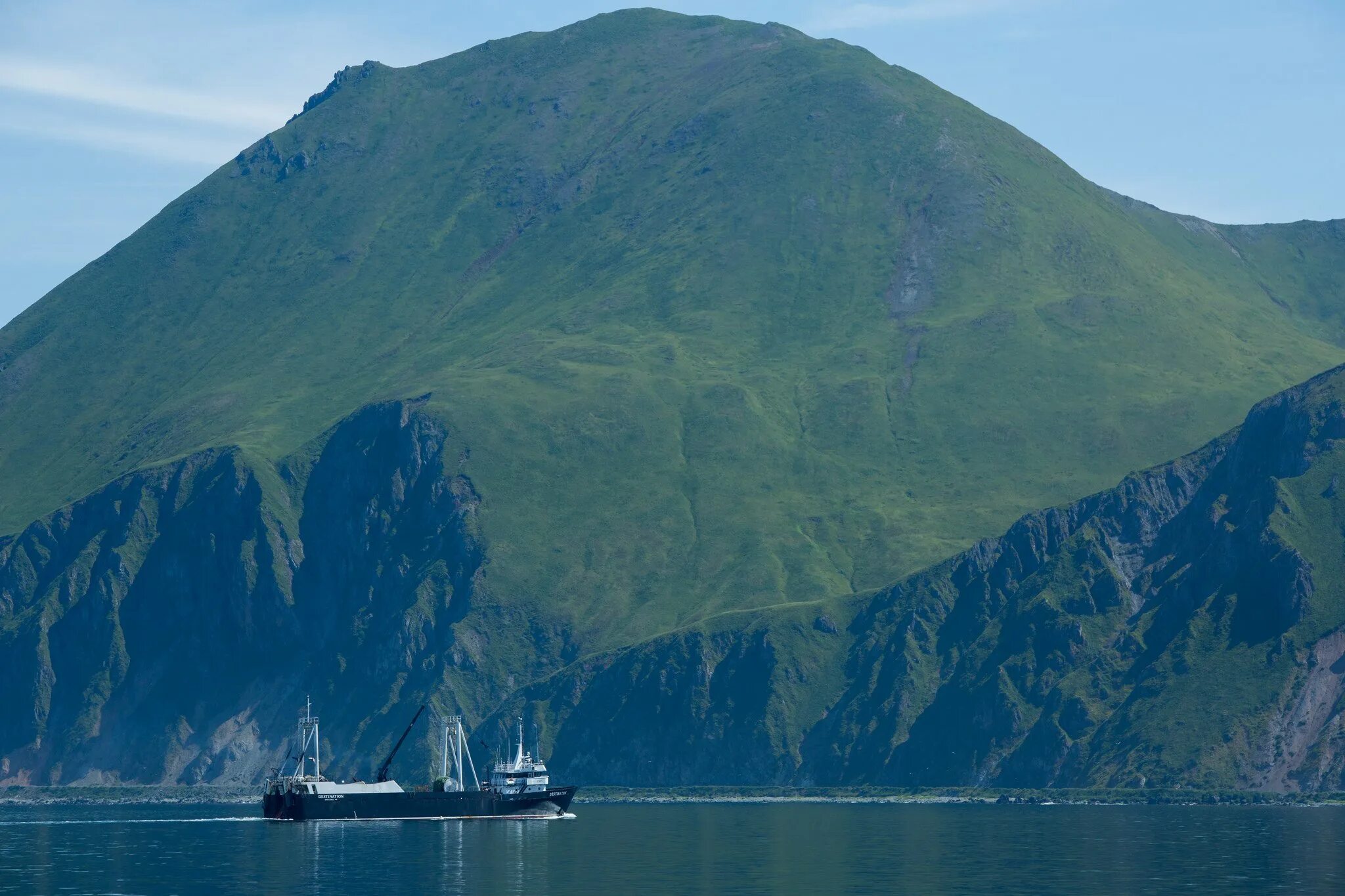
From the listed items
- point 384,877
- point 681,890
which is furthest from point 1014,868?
point 384,877

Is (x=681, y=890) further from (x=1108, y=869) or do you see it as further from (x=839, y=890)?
(x=1108, y=869)

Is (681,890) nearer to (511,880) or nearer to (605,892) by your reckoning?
(605,892)

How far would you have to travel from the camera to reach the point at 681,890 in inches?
6486

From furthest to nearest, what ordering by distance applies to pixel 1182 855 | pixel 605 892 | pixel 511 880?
pixel 1182 855, pixel 511 880, pixel 605 892

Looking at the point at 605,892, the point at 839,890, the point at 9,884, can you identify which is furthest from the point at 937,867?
the point at 9,884

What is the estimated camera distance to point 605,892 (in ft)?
539

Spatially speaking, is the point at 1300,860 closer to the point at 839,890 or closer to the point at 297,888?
the point at 839,890

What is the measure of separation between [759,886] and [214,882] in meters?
49.0

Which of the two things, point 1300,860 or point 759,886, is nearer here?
point 759,886

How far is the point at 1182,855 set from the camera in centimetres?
19800

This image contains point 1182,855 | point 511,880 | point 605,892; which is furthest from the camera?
point 1182,855

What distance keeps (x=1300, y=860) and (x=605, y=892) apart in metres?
67.4

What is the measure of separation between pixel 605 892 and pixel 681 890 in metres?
5.98

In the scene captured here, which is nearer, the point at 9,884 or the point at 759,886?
the point at 759,886
